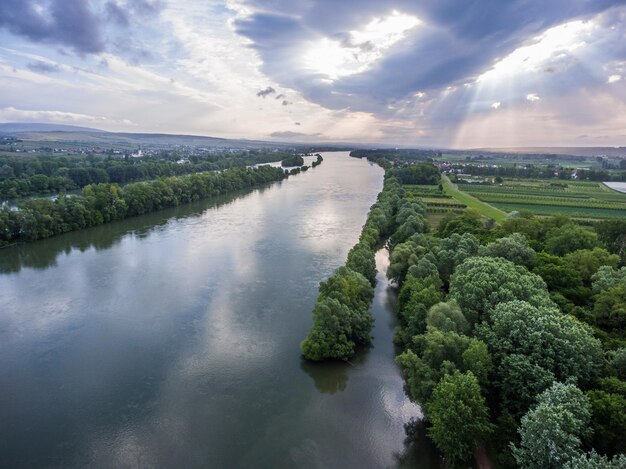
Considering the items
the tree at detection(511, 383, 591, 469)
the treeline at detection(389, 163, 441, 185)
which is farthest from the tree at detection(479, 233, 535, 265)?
the treeline at detection(389, 163, 441, 185)

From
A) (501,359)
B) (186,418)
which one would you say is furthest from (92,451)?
(501,359)

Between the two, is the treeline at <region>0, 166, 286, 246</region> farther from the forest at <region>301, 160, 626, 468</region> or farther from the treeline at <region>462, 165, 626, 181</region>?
the treeline at <region>462, 165, 626, 181</region>

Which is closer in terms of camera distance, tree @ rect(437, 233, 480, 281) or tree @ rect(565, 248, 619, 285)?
tree @ rect(565, 248, 619, 285)

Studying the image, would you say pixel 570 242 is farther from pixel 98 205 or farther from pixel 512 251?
pixel 98 205

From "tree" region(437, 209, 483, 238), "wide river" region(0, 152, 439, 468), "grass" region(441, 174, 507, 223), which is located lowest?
"wide river" region(0, 152, 439, 468)

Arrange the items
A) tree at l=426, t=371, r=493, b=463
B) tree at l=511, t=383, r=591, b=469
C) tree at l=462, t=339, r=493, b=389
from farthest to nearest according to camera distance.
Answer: tree at l=462, t=339, r=493, b=389, tree at l=426, t=371, r=493, b=463, tree at l=511, t=383, r=591, b=469

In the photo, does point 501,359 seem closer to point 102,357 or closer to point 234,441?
point 234,441

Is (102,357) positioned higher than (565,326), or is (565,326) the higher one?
(565,326)
